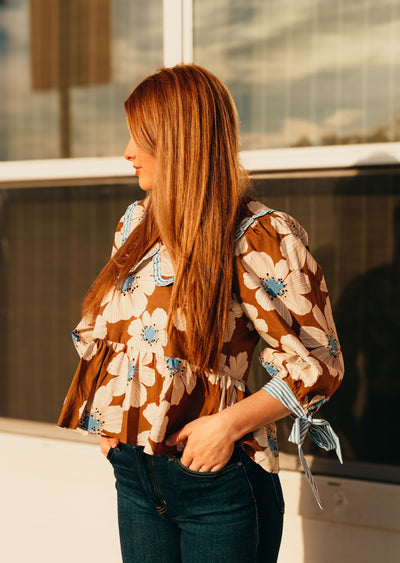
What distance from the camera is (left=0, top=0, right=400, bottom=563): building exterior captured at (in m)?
1.87

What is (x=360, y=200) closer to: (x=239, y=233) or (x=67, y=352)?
(x=239, y=233)

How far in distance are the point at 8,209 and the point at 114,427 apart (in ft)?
4.56

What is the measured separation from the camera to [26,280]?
2352mm

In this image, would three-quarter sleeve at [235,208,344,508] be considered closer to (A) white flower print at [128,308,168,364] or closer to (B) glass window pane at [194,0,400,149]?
(A) white flower print at [128,308,168,364]

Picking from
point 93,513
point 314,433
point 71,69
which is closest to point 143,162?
point 314,433

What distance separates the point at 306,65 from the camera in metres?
1.95

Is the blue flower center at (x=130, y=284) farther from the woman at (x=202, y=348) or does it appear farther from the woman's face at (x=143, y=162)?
the woman's face at (x=143, y=162)

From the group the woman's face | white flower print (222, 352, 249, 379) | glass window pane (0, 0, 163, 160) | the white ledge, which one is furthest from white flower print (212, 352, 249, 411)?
glass window pane (0, 0, 163, 160)

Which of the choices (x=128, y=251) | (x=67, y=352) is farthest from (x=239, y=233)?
(x=67, y=352)

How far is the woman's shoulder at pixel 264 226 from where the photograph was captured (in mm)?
1207

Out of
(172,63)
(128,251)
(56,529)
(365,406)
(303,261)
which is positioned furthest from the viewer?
(56,529)

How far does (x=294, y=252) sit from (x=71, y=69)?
149 cm

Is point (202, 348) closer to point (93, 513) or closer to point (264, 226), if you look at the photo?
point (264, 226)

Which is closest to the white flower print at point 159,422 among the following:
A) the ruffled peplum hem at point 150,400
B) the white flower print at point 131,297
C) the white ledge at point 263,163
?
the ruffled peplum hem at point 150,400
